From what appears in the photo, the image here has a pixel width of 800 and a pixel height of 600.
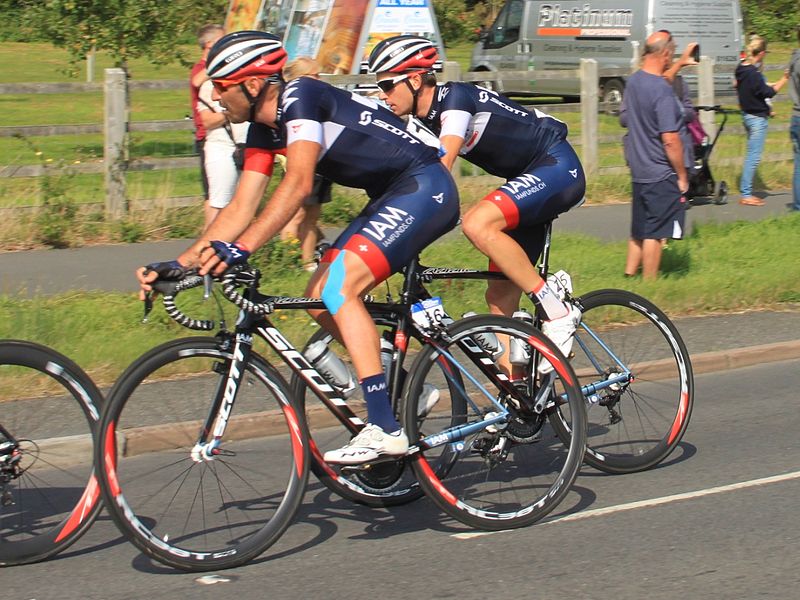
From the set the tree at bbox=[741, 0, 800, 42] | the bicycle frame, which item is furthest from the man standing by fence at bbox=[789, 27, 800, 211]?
the tree at bbox=[741, 0, 800, 42]

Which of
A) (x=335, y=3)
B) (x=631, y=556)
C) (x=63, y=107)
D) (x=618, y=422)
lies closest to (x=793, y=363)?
(x=618, y=422)

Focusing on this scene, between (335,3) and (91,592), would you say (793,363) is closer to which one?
(91,592)

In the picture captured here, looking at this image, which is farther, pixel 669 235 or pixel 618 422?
pixel 669 235

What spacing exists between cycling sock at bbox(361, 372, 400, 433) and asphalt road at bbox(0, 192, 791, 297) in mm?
5271

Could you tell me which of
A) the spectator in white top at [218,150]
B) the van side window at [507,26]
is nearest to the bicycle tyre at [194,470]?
the spectator in white top at [218,150]

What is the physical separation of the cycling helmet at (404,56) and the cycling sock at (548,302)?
115cm

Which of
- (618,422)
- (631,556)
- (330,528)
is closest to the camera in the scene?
(631,556)

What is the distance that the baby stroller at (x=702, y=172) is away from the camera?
13.5 m

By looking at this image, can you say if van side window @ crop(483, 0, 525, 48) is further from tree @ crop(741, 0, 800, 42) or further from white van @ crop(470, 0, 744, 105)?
tree @ crop(741, 0, 800, 42)

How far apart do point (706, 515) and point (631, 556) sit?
2.22 ft

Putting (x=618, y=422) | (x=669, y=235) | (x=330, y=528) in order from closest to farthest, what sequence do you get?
(x=330, y=528)
(x=618, y=422)
(x=669, y=235)

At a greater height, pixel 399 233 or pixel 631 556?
pixel 399 233

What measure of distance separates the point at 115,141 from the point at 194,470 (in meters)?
8.91

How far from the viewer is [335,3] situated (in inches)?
675
